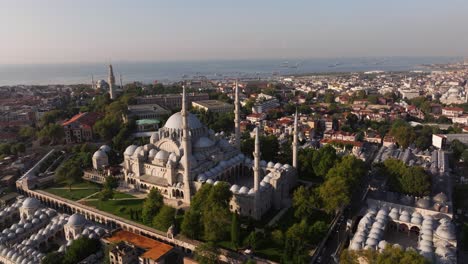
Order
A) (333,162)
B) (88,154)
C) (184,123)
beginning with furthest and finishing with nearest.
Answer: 1. (88,154)
2. (333,162)
3. (184,123)

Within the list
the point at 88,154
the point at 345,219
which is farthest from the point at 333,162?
the point at 88,154

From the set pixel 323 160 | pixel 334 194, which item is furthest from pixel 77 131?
pixel 334 194

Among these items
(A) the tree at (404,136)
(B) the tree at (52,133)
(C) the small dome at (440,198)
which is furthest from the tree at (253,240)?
(B) the tree at (52,133)

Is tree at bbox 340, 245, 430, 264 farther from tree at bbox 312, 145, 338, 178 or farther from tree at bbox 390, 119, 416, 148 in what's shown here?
tree at bbox 390, 119, 416, 148

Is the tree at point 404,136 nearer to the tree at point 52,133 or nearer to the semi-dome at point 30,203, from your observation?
the semi-dome at point 30,203

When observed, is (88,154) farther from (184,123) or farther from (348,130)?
(348,130)

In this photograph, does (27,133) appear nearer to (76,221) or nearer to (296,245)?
(76,221)

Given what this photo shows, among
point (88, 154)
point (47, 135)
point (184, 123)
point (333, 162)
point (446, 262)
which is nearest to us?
point (446, 262)
